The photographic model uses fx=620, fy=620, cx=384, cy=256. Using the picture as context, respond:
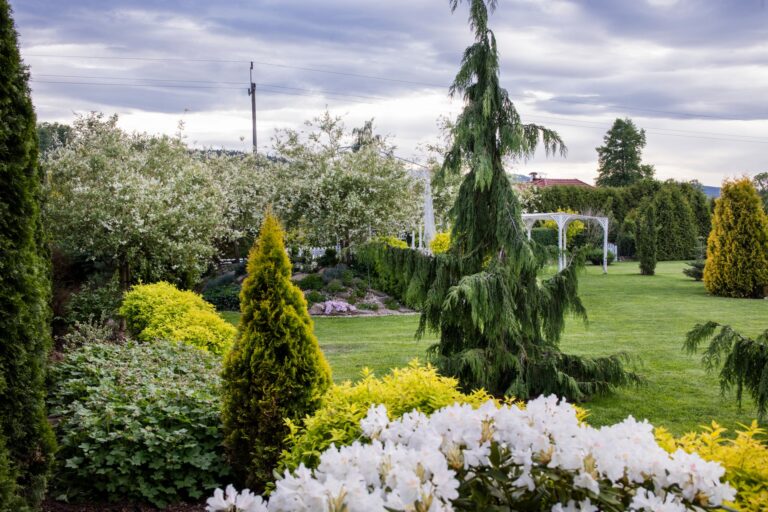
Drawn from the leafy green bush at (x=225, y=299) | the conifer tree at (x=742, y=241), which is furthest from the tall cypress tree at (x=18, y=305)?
the conifer tree at (x=742, y=241)

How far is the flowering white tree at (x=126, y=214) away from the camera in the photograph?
34.3ft

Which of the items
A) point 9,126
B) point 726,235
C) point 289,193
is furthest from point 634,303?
point 9,126

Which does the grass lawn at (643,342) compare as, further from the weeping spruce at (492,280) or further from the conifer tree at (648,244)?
the conifer tree at (648,244)

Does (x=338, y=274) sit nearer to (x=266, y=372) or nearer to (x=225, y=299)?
(x=225, y=299)

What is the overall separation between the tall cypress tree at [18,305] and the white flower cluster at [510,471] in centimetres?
224

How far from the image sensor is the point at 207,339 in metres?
6.83

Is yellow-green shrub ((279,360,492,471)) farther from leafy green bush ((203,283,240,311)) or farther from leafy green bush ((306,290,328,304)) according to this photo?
leafy green bush ((203,283,240,311))

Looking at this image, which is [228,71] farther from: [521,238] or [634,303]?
[521,238]

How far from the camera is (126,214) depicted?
34.4ft

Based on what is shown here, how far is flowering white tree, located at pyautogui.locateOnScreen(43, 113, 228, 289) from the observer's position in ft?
34.3

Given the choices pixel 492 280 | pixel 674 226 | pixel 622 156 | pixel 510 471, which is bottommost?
pixel 510 471

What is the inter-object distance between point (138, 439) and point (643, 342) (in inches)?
325

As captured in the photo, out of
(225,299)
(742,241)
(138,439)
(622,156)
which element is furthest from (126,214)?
(622,156)

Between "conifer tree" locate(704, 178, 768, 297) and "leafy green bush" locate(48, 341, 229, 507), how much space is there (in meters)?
14.3
